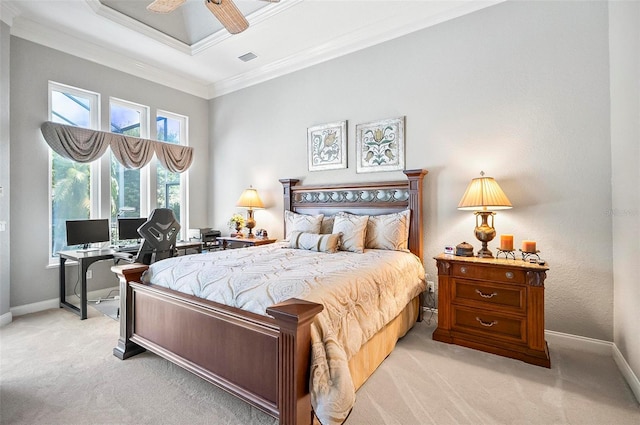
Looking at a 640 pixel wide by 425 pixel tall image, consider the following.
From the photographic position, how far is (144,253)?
11.1 ft

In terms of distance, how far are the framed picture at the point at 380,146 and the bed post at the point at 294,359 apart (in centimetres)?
259

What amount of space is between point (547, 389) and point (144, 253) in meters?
3.82

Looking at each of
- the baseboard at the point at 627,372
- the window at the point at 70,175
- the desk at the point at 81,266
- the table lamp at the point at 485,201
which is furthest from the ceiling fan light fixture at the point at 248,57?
the baseboard at the point at 627,372

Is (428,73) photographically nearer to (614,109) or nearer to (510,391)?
(614,109)

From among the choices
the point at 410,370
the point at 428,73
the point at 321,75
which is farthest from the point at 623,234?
the point at 321,75

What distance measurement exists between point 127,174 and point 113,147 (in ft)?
1.57

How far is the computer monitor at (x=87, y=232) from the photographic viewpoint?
3.78 metres

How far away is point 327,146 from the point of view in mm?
4188

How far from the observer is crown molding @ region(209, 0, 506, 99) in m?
3.31

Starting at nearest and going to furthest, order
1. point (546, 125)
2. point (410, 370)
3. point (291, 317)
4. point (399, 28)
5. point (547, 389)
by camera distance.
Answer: point (291, 317) < point (547, 389) < point (410, 370) < point (546, 125) < point (399, 28)

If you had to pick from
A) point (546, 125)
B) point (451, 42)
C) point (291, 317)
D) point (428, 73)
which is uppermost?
point (451, 42)

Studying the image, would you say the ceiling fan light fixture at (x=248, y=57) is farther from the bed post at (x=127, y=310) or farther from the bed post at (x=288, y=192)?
the bed post at (x=127, y=310)

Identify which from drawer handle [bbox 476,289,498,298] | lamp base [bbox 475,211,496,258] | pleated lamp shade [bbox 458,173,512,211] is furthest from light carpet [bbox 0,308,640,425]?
pleated lamp shade [bbox 458,173,512,211]

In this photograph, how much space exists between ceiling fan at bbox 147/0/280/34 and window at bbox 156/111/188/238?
2854 millimetres
